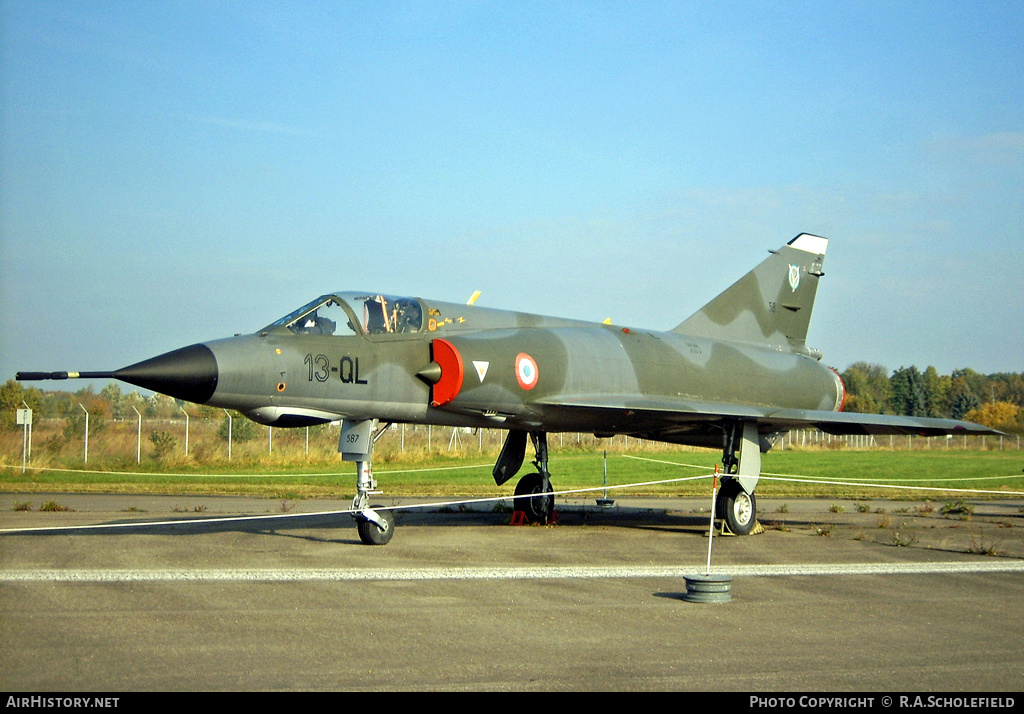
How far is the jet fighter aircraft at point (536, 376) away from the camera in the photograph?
1123 centimetres

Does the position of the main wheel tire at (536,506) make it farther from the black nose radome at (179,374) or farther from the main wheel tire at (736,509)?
the black nose radome at (179,374)

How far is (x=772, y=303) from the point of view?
62.3 ft

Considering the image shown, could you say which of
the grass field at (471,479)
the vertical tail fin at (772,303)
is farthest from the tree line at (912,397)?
the vertical tail fin at (772,303)

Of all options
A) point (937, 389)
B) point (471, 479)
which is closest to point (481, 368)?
point (471, 479)

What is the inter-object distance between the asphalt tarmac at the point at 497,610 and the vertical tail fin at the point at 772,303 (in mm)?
5019

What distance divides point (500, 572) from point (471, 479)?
18292mm

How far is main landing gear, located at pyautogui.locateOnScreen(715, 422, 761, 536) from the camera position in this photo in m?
14.5

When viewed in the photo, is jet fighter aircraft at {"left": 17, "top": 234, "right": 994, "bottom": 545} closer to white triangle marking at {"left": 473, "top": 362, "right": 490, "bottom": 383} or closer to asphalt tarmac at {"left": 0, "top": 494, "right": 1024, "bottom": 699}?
white triangle marking at {"left": 473, "top": 362, "right": 490, "bottom": 383}

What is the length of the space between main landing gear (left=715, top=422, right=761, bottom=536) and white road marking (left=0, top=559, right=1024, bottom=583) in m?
3.39

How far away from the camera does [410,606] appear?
794 cm

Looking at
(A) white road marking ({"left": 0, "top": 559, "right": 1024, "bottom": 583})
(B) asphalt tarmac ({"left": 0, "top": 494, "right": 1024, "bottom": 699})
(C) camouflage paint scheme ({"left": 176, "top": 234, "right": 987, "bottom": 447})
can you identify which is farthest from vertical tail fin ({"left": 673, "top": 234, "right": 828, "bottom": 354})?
(A) white road marking ({"left": 0, "top": 559, "right": 1024, "bottom": 583})

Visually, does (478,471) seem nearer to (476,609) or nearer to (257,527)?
(257,527)

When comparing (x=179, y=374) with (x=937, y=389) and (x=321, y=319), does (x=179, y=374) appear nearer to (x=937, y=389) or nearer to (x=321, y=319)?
(x=321, y=319)

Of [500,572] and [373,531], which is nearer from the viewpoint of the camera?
[500,572]
